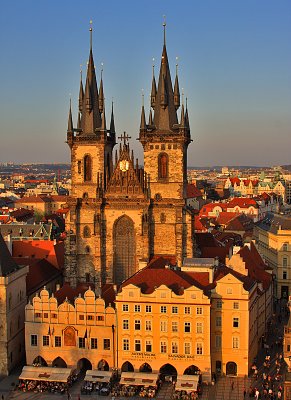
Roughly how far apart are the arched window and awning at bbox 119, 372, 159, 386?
3324 cm

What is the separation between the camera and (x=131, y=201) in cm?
9000

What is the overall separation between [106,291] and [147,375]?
14.0 metres

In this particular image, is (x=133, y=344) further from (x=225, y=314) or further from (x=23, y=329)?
(x=23, y=329)

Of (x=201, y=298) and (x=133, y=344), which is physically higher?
(x=201, y=298)

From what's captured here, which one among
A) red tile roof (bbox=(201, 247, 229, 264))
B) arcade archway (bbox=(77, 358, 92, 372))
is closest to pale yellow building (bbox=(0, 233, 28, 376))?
arcade archway (bbox=(77, 358, 92, 372))

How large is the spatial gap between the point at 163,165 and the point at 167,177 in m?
1.93

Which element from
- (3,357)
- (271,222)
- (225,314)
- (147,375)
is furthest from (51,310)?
(271,222)

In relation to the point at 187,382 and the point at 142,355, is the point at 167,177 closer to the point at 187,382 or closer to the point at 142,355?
the point at 142,355

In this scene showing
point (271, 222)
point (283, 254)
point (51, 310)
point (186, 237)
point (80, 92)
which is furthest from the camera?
point (271, 222)

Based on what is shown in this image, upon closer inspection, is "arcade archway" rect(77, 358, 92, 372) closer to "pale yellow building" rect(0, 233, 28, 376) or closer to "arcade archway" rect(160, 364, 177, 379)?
"pale yellow building" rect(0, 233, 28, 376)

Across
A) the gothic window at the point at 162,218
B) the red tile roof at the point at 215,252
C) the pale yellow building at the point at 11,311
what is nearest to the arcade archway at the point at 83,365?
the pale yellow building at the point at 11,311

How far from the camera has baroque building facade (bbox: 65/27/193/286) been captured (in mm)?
89562

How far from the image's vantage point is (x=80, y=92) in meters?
95.3

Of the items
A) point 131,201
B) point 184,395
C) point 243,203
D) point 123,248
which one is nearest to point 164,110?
point 131,201
